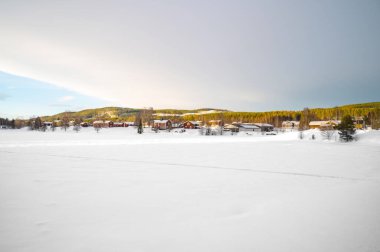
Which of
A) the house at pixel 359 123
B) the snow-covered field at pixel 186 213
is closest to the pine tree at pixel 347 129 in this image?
the snow-covered field at pixel 186 213

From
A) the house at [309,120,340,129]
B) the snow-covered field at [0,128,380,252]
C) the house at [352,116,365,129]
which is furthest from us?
the house at [352,116,365,129]

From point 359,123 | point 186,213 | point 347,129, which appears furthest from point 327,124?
point 359,123

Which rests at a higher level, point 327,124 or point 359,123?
point 327,124

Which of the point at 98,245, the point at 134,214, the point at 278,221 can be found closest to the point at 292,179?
the point at 278,221

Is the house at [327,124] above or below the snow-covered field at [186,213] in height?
above

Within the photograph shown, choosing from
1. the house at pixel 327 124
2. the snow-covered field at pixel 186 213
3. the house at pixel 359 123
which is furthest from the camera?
the house at pixel 359 123

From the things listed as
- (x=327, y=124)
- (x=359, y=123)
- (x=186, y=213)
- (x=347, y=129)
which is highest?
(x=327, y=124)

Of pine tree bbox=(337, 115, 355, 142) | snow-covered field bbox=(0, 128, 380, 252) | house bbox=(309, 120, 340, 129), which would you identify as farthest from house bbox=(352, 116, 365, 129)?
snow-covered field bbox=(0, 128, 380, 252)

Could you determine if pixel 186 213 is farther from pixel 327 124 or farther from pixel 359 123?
pixel 359 123

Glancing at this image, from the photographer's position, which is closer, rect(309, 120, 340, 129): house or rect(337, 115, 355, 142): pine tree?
rect(337, 115, 355, 142): pine tree

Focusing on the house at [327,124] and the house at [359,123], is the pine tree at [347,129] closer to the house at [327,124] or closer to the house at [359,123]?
the house at [327,124]

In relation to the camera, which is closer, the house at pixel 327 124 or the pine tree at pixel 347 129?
the pine tree at pixel 347 129

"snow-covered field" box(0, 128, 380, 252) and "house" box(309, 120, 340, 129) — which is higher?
"house" box(309, 120, 340, 129)

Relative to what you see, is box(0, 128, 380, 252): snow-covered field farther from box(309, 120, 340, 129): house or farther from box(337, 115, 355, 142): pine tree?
box(309, 120, 340, 129): house
